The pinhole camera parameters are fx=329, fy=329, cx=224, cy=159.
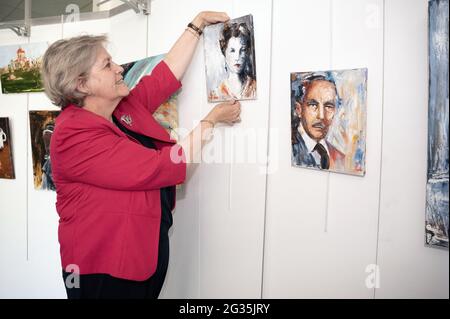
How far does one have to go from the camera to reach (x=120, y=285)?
100cm

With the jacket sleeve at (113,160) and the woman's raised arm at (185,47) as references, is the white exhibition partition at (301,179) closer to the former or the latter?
the woman's raised arm at (185,47)

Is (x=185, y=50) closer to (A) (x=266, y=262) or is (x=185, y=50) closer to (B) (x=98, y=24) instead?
(B) (x=98, y=24)

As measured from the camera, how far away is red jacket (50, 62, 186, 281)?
0.90 m

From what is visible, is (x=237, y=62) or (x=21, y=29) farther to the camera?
(x=21, y=29)

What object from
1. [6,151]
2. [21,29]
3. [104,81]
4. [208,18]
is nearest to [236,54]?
[208,18]

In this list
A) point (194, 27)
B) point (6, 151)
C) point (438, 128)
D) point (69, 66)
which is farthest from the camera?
point (6, 151)

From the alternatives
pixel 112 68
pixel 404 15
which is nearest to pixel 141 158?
pixel 112 68

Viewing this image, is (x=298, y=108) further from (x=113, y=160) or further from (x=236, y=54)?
(x=113, y=160)

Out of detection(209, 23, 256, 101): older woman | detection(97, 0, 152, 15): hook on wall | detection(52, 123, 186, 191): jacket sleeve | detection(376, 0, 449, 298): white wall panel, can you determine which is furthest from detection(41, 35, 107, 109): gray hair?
detection(376, 0, 449, 298): white wall panel

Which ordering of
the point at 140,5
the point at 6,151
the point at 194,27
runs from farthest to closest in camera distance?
1. the point at 6,151
2. the point at 140,5
3. the point at 194,27

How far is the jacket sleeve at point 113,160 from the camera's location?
35.4 inches

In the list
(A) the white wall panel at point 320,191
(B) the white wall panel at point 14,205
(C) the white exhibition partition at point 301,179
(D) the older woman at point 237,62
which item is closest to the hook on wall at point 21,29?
(B) the white wall panel at point 14,205

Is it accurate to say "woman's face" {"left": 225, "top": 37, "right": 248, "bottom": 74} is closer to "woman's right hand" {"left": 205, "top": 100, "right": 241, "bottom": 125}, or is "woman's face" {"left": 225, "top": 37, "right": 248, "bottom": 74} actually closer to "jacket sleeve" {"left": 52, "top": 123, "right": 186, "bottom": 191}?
"woman's right hand" {"left": 205, "top": 100, "right": 241, "bottom": 125}

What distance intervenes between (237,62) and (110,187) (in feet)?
1.75
